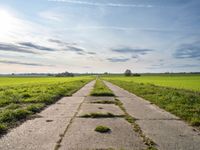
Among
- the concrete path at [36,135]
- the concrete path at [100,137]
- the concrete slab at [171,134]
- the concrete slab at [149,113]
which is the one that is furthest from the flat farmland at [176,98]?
the concrete path at [36,135]

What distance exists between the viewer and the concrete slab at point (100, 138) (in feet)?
21.3

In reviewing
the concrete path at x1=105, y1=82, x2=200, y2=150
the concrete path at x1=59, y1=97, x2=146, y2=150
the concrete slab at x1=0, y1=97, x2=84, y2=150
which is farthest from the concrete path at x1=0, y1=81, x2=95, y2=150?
the concrete path at x1=105, y1=82, x2=200, y2=150

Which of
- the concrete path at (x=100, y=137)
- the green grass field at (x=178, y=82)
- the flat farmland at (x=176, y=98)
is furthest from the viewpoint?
the green grass field at (x=178, y=82)

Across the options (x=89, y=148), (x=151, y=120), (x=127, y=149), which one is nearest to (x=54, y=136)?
(x=89, y=148)

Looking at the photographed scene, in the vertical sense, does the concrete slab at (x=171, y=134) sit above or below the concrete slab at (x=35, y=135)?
above

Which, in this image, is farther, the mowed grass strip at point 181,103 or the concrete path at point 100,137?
the mowed grass strip at point 181,103

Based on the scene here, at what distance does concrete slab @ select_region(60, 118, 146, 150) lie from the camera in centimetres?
648

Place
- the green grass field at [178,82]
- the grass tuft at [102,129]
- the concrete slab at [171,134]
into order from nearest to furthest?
the concrete slab at [171,134], the grass tuft at [102,129], the green grass field at [178,82]

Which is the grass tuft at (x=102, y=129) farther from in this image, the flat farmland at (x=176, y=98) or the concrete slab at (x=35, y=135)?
the flat farmland at (x=176, y=98)

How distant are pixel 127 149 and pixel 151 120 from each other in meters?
4.41

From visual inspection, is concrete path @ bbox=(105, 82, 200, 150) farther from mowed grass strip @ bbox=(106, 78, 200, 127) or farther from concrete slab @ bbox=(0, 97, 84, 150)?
concrete slab @ bbox=(0, 97, 84, 150)

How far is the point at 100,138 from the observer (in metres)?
7.34

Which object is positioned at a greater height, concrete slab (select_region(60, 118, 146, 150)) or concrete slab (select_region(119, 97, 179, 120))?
concrete slab (select_region(60, 118, 146, 150))

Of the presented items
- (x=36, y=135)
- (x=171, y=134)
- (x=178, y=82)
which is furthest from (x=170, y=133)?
(x=178, y=82)
